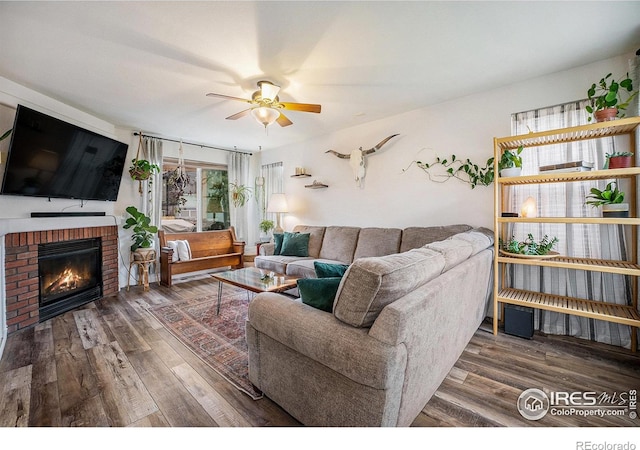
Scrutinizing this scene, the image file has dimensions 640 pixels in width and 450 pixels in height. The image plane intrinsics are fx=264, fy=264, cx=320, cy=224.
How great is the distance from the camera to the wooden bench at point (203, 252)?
13.8ft

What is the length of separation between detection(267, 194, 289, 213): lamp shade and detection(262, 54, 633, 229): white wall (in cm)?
39

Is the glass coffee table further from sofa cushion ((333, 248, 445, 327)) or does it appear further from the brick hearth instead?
the brick hearth

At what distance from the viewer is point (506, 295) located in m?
2.51

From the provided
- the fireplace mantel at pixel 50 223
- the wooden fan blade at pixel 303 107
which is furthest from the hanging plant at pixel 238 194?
the wooden fan blade at pixel 303 107

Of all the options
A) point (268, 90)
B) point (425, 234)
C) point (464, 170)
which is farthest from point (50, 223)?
point (464, 170)

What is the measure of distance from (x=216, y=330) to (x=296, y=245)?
5.95 ft

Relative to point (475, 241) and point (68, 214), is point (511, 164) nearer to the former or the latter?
point (475, 241)

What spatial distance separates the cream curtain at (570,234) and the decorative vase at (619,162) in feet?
1.38

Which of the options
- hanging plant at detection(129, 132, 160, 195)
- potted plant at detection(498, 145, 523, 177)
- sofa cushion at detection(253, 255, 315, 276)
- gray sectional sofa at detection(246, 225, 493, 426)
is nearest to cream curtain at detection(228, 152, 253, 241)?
hanging plant at detection(129, 132, 160, 195)

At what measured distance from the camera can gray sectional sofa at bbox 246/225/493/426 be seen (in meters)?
1.08

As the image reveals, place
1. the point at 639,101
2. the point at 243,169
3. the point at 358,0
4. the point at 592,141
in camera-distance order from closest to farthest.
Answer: the point at 358,0, the point at 639,101, the point at 592,141, the point at 243,169
